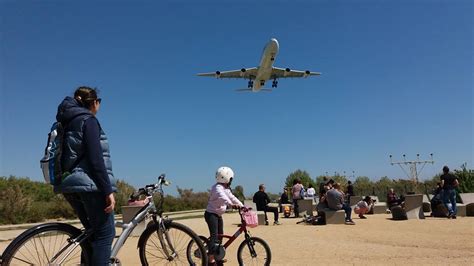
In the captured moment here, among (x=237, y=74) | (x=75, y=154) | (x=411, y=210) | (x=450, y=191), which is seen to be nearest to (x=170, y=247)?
(x=75, y=154)

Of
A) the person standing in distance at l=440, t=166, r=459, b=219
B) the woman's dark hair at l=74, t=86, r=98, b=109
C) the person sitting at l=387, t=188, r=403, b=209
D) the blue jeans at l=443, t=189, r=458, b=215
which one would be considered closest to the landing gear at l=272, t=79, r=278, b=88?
the person sitting at l=387, t=188, r=403, b=209

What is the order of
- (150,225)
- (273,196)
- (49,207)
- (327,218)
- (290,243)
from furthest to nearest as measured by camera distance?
(273,196)
(49,207)
(327,218)
(290,243)
(150,225)

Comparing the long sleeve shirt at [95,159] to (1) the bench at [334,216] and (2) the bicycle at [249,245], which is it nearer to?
(2) the bicycle at [249,245]

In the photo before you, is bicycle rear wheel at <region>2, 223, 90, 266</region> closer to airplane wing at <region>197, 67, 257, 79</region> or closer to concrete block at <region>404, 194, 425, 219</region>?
concrete block at <region>404, 194, 425, 219</region>

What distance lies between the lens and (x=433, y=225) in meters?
12.4

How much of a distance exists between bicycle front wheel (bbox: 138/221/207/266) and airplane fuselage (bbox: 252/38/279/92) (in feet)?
120

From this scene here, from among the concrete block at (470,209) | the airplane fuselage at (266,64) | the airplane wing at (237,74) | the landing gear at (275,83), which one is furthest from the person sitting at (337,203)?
the landing gear at (275,83)

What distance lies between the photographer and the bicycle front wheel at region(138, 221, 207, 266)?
15.3 ft

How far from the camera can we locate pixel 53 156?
3.87m

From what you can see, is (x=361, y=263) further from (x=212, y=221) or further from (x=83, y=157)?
(x=83, y=157)

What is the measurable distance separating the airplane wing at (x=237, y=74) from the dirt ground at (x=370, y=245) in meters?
33.8

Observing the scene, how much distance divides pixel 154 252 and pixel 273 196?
1513 inches

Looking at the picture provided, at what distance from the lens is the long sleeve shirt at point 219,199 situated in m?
6.02

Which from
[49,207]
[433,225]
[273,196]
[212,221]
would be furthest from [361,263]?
[273,196]
